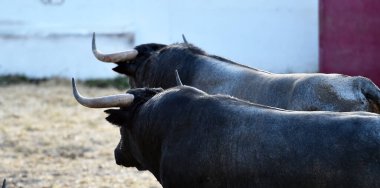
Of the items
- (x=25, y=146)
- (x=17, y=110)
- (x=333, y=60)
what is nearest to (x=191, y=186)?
(x=25, y=146)

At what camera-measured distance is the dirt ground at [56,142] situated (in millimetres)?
9914

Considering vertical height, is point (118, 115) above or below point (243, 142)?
below

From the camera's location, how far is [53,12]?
16.8m

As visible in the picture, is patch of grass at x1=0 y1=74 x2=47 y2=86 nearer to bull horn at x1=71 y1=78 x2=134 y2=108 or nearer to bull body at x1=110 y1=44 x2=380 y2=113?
bull body at x1=110 y1=44 x2=380 y2=113

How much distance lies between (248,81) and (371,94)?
118 cm

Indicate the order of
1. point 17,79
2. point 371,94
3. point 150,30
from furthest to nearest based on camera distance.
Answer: point 150,30 < point 17,79 < point 371,94

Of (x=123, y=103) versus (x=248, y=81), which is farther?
(x=248, y=81)

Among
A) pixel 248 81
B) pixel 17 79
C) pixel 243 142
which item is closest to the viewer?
pixel 243 142

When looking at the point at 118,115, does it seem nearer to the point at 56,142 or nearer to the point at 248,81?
the point at 248,81

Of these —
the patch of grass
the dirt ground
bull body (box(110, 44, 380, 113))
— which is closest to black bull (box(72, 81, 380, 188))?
bull body (box(110, 44, 380, 113))

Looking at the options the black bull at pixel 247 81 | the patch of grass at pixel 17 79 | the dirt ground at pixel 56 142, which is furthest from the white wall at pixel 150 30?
the black bull at pixel 247 81

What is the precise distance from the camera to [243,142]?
232 inches

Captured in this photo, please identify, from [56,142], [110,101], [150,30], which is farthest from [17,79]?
[110,101]

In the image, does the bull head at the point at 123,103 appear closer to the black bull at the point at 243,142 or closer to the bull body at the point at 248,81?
the black bull at the point at 243,142
